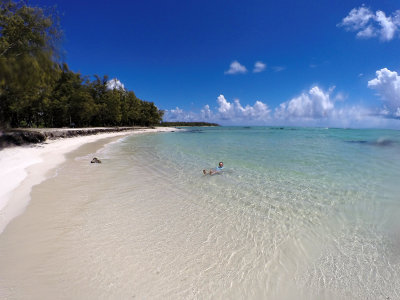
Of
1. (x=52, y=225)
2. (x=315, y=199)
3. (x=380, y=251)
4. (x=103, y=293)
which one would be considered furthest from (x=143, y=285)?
(x=315, y=199)

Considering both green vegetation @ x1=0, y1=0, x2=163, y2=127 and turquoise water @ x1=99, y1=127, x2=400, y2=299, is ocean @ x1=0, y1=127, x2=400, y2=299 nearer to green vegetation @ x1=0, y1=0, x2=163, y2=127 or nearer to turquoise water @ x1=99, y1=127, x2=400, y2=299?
turquoise water @ x1=99, y1=127, x2=400, y2=299

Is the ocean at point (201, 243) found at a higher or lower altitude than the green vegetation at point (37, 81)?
lower

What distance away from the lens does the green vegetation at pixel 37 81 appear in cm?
1662

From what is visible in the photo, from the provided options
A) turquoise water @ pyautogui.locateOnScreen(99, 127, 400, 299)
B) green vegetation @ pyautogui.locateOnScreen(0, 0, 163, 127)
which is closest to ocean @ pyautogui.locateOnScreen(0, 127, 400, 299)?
turquoise water @ pyautogui.locateOnScreen(99, 127, 400, 299)

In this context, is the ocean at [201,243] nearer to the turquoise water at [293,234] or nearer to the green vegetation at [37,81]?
the turquoise water at [293,234]

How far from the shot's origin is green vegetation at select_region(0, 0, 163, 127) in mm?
16625

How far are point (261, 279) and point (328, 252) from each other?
1.90m

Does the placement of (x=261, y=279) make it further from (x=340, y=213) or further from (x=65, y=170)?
(x=65, y=170)

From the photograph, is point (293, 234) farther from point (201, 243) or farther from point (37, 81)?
point (37, 81)

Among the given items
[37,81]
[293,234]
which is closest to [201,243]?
[293,234]

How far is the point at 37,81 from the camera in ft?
58.7

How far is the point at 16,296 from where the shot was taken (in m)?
2.84

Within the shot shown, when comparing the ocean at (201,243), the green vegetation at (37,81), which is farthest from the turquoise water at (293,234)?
the green vegetation at (37,81)

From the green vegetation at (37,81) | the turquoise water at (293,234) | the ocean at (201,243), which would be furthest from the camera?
the green vegetation at (37,81)
